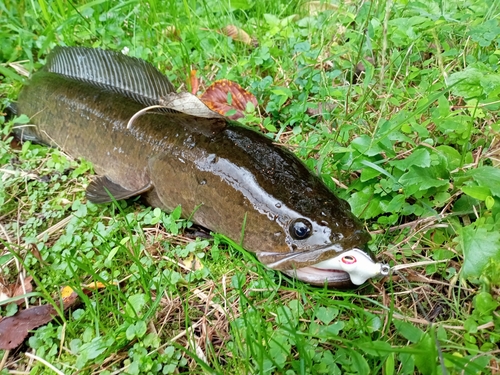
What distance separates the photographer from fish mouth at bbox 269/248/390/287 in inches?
67.4

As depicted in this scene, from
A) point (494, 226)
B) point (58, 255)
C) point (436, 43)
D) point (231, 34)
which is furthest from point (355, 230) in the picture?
point (231, 34)

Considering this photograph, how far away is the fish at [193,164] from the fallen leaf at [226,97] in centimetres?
27

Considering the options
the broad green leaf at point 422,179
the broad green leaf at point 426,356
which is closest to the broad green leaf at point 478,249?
the broad green leaf at point 422,179

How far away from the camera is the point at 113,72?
3039 mm

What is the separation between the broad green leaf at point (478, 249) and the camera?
5.45 feet

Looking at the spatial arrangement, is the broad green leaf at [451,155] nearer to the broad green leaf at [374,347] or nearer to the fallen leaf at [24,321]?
the broad green leaf at [374,347]

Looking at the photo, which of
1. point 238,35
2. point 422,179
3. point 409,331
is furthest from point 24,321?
point 238,35

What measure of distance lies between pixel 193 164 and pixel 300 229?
722mm

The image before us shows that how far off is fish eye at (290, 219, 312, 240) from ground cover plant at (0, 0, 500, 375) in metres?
0.23

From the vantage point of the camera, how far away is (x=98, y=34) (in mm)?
3916

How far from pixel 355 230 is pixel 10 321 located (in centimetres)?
160

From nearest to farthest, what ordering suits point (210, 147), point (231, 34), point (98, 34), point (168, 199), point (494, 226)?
point (494, 226), point (210, 147), point (168, 199), point (231, 34), point (98, 34)

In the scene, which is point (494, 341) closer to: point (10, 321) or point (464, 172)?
point (464, 172)

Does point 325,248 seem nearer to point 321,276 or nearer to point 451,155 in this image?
point 321,276
